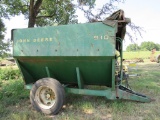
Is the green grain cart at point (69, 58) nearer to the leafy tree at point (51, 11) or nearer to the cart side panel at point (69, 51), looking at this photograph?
the cart side panel at point (69, 51)

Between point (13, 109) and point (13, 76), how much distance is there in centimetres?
546

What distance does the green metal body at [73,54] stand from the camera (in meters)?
4.31

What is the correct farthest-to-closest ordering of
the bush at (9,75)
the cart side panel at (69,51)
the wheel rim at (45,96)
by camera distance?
the bush at (9,75)
the wheel rim at (45,96)
the cart side panel at (69,51)

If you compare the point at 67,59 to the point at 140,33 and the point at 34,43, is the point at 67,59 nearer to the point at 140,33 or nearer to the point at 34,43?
the point at 34,43

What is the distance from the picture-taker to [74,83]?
5508 millimetres

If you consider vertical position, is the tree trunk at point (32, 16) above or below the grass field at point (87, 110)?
above

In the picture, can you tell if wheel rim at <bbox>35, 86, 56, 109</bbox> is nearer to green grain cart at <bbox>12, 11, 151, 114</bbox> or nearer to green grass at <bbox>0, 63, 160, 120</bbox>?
green grain cart at <bbox>12, 11, 151, 114</bbox>

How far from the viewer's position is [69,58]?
4602 mm

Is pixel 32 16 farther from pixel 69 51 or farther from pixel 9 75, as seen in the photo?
pixel 69 51

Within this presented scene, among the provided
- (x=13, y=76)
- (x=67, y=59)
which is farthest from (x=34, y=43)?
(x=13, y=76)

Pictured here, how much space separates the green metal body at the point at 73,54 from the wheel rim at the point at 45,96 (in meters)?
0.40

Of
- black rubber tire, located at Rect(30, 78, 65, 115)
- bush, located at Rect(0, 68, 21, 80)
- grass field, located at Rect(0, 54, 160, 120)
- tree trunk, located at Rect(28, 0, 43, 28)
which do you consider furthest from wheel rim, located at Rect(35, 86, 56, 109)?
tree trunk, located at Rect(28, 0, 43, 28)

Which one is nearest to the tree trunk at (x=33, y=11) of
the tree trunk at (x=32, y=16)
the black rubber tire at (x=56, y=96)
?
the tree trunk at (x=32, y=16)

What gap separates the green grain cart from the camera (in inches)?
170
